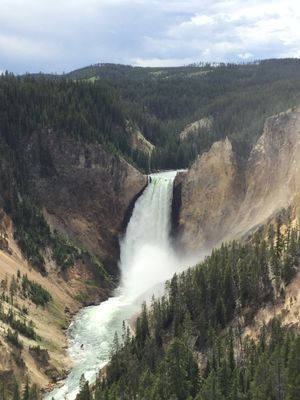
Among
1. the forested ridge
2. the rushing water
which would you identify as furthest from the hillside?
the rushing water

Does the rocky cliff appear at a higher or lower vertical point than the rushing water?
higher

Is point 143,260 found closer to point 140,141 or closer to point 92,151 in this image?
point 92,151

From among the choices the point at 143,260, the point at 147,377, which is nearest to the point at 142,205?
the point at 143,260

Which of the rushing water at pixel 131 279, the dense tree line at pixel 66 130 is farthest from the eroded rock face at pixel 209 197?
the rushing water at pixel 131 279

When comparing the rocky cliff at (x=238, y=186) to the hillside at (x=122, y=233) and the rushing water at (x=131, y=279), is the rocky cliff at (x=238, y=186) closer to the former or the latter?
the hillside at (x=122, y=233)

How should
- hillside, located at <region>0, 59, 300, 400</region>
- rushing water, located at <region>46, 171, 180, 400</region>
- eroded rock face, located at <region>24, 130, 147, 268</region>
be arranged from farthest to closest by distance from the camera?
1. eroded rock face, located at <region>24, 130, 147, 268</region>
2. rushing water, located at <region>46, 171, 180, 400</region>
3. hillside, located at <region>0, 59, 300, 400</region>

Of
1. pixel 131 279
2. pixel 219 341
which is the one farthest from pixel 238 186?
pixel 219 341

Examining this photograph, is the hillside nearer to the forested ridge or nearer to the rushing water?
the forested ridge
